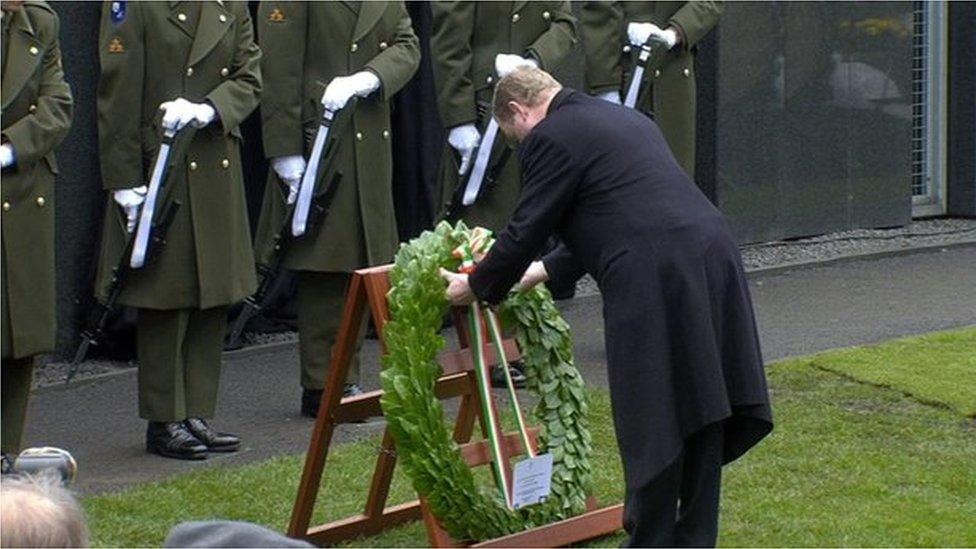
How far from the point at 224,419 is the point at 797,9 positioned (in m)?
6.27

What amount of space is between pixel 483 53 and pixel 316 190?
3.99 feet

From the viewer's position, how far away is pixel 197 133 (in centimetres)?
812

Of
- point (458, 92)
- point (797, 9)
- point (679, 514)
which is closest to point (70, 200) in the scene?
point (458, 92)

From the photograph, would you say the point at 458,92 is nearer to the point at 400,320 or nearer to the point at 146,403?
the point at 146,403

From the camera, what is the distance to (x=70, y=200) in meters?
10.1

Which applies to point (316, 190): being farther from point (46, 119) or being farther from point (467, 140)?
point (46, 119)

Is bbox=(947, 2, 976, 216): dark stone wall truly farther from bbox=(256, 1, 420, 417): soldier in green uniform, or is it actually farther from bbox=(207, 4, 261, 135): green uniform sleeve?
bbox=(207, 4, 261, 135): green uniform sleeve

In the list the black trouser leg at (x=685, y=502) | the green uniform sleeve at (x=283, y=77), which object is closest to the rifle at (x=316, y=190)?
the green uniform sleeve at (x=283, y=77)

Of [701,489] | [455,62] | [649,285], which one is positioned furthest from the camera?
[455,62]

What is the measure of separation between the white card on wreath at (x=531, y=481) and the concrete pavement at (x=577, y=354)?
6.00 ft

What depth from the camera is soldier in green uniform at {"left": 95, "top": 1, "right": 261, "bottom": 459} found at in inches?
316

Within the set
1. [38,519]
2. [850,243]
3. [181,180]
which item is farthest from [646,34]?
[38,519]

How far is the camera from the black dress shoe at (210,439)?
26.9ft

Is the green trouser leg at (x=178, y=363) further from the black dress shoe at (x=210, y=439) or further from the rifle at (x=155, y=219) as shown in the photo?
the rifle at (x=155, y=219)
